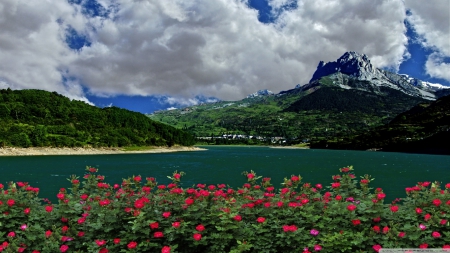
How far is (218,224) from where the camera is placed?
8594 millimetres

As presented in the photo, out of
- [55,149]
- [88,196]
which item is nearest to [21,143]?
[55,149]

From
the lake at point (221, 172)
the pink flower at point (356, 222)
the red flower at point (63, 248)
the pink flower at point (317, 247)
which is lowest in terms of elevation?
the lake at point (221, 172)

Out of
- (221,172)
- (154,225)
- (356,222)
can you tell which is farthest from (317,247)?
(221,172)

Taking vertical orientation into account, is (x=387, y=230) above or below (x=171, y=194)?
below

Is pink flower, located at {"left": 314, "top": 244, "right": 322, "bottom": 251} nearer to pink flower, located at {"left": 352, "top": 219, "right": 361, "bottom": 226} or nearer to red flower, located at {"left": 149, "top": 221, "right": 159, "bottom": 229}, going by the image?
pink flower, located at {"left": 352, "top": 219, "right": 361, "bottom": 226}

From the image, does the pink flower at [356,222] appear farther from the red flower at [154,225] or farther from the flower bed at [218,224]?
the red flower at [154,225]

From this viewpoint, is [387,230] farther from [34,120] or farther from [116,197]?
[34,120]

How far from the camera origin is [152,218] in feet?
29.3

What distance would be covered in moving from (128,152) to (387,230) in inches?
7617

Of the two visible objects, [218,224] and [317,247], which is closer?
[317,247]

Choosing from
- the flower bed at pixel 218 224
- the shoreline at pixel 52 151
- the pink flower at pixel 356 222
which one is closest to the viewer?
the flower bed at pixel 218 224

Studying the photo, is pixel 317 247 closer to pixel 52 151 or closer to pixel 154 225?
pixel 154 225

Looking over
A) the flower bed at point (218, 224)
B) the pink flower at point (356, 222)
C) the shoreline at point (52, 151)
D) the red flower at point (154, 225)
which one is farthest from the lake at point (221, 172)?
the shoreline at point (52, 151)

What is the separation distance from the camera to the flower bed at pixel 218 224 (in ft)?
26.1
